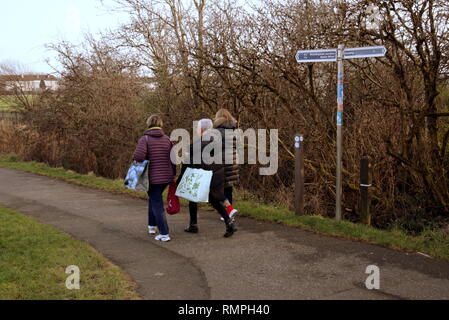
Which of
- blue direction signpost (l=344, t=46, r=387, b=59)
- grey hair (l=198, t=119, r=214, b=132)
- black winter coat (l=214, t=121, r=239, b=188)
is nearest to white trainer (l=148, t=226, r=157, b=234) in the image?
black winter coat (l=214, t=121, r=239, b=188)

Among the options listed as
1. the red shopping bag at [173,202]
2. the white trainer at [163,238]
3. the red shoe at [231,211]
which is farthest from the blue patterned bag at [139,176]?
the red shoe at [231,211]

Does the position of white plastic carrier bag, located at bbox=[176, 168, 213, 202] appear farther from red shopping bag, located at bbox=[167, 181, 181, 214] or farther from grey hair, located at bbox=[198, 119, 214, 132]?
grey hair, located at bbox=[198, 119, 214, 132]

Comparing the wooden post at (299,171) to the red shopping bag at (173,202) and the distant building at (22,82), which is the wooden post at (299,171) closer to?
the red shopping bag at (173,202)

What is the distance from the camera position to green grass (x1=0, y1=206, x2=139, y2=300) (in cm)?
496

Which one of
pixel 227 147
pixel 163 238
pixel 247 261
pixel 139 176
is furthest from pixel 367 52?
pixel 163 238

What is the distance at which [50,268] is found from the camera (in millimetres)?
5719

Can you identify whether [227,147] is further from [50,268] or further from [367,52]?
[50,268]

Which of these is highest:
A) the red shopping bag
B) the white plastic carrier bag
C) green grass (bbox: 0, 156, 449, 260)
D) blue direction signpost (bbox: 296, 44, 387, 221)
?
blue direction signpost (bbox: 296, 44, 387, 221)

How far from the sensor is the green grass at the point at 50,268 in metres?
4.96

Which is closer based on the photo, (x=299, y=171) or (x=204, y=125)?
(x=204, y=125)

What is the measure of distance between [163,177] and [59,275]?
213cm

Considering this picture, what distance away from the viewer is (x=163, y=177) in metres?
7.08
